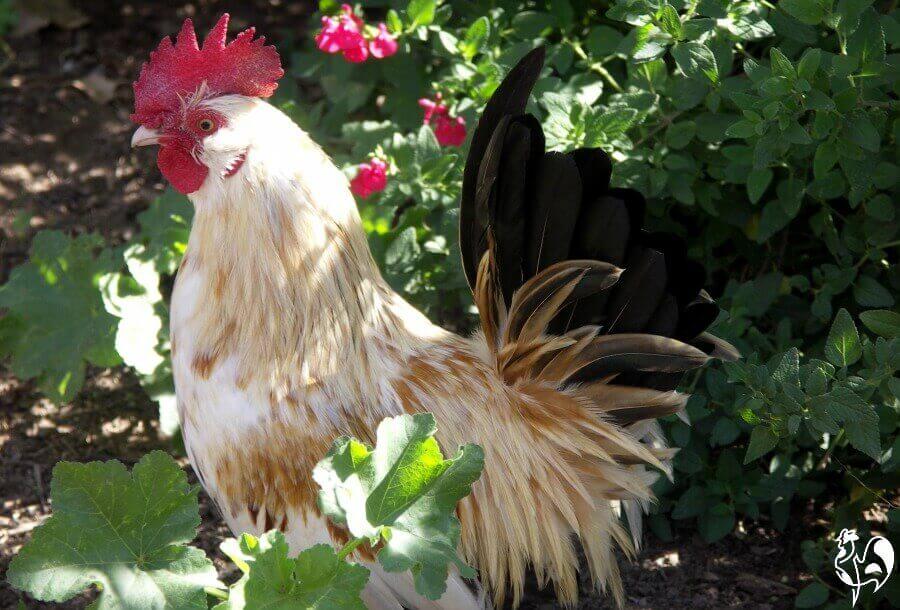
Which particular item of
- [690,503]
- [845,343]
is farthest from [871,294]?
[690,503]

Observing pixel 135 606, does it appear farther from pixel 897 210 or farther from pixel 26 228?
pixel 26 228

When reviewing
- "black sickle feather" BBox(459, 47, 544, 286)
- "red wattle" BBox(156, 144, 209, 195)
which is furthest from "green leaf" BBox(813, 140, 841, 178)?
"red wattle" BBox(156, 144, 209, 195)

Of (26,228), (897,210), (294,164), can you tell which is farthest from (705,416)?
(26,228)

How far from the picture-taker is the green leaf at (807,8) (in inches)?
95.3

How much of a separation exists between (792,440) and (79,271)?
8.36ft

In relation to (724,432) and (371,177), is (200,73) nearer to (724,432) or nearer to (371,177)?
(371,177)

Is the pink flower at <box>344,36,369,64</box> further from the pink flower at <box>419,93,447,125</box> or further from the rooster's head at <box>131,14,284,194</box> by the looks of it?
the rooster's head at <box>131,14,284,194</box>

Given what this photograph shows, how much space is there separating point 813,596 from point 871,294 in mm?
937

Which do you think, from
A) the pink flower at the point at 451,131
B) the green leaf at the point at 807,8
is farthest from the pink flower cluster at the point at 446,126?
the green leaf at the point at 807,8

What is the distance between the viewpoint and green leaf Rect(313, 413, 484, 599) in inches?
72.4

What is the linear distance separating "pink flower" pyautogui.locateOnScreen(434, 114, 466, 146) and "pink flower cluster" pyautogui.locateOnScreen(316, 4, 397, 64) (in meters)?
0.32

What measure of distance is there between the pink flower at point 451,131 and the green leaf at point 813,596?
182 cm

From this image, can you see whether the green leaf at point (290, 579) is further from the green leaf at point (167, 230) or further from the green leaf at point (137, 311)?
the green leaf at point (167, 230)

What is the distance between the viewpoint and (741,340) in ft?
9.57
